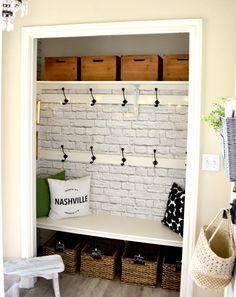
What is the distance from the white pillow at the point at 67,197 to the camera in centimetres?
303

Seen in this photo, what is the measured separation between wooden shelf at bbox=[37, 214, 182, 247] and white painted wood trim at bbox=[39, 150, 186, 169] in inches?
21.0

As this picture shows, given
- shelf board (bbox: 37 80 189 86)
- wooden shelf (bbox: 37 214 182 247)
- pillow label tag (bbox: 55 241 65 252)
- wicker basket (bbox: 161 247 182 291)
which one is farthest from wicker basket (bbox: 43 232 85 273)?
shelf board (bbox: 37 80 189 86)

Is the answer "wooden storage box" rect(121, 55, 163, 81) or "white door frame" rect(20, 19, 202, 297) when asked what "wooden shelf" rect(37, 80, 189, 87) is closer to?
"wooden storage box" rect(121, 55, 163, 81)

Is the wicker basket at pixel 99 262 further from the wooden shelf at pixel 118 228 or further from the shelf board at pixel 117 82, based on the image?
the shelf board at pixel 117 82

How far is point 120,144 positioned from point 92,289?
1.32 metres

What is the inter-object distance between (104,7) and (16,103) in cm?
99

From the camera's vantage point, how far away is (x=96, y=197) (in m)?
3.22

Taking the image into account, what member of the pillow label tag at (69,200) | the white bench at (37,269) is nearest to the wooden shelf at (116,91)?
the pillow label tag at (69,200)

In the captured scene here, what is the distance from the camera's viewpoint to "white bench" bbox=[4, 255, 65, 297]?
240 cm

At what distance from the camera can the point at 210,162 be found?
217 cm

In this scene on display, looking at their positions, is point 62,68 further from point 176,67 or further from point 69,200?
point 69,200

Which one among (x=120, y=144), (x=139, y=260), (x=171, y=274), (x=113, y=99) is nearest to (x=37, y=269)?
(x=139, y=260)

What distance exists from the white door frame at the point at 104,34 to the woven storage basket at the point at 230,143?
94 centimetres

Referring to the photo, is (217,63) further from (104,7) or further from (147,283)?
(147,283)
